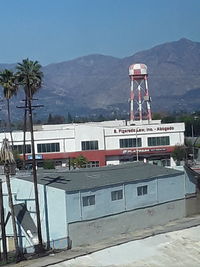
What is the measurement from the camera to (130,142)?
120250 millimetres

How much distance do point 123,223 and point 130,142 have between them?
227 feet

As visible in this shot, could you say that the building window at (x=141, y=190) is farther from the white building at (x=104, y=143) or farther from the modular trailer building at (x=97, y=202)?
the white building at (x=104, y=143)

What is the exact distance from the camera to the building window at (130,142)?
120m

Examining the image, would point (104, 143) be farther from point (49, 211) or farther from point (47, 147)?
point (49, 211)

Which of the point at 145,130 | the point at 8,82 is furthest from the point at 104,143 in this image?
the point at 8,82

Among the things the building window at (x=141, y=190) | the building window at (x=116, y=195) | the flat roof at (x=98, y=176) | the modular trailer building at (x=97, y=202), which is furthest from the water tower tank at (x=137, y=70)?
the building window at (x=116, y=195)

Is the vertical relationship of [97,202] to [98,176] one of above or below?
below

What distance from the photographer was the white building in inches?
4646

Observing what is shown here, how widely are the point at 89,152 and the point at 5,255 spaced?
2994 inches

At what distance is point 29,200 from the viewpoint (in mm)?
48406

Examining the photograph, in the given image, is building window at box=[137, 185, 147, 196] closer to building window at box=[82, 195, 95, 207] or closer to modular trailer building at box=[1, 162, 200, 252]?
modular trailer building at box=[1, 162, 200, 252]

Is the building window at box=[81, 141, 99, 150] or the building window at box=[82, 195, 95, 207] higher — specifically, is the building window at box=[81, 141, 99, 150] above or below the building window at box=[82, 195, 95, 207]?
above

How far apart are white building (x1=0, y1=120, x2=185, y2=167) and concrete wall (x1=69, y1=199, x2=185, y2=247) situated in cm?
6013

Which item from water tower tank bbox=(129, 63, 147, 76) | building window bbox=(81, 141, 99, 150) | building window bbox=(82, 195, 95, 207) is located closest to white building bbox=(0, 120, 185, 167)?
building window bbox=(81, 141, 99, 150)
